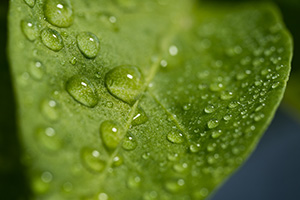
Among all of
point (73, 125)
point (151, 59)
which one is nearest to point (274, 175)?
point (151, 59)

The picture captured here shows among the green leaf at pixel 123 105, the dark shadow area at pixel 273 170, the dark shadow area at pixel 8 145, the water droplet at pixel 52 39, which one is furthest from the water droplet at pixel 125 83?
the dark shadow area at pixel 273 170

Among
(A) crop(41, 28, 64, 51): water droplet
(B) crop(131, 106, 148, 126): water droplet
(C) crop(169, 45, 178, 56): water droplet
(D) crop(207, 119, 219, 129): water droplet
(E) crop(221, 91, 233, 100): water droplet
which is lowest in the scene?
(D) crop(207, 119, 219, 129): water droplet

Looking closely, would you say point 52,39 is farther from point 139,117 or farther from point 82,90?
point 139,117

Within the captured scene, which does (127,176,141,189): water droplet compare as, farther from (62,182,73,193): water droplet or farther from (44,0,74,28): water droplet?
(44,0,74,28): water droplet

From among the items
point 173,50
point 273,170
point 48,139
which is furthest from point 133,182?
point 273,170

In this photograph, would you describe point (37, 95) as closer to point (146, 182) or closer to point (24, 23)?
point (24, 23)

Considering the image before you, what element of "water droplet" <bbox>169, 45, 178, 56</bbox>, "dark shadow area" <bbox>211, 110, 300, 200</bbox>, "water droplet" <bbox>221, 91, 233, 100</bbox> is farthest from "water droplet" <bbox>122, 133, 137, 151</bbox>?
"dark shadow area" <bbox>211, 110, 300, 200</bbox>

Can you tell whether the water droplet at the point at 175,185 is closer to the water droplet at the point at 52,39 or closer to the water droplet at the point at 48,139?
the water droplet at the point at 48,139

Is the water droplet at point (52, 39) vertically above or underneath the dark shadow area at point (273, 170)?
above
